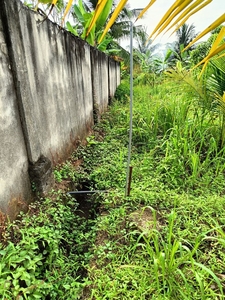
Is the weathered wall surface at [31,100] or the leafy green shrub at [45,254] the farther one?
the weathered wall surface at [31,100]

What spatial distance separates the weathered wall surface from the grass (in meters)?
0.26

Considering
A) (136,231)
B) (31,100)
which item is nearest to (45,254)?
(136,231)

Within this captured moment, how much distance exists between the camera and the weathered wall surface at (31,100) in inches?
59.3

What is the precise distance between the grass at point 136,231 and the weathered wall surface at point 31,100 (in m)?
0.26

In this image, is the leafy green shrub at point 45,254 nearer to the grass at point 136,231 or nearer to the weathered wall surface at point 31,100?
the grass at point 136,231

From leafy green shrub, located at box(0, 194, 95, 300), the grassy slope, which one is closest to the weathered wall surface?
leafy green shrub, located at box(0, 194, 95, 300)

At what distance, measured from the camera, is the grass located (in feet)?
4.09

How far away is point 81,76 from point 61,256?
275cm

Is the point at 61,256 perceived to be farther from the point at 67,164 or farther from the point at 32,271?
the point at 67,164

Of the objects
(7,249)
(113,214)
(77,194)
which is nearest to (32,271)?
(7,249)

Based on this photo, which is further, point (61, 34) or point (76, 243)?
point (61, 34)

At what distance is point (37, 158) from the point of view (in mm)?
1925

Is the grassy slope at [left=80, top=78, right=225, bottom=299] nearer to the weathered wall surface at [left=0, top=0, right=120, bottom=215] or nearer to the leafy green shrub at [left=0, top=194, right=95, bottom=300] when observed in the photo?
the leafy green shrub at [left=0, top=194, right=95, bottom=300]

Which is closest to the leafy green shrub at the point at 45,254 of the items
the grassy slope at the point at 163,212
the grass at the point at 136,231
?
the grass at the point at 136,231
